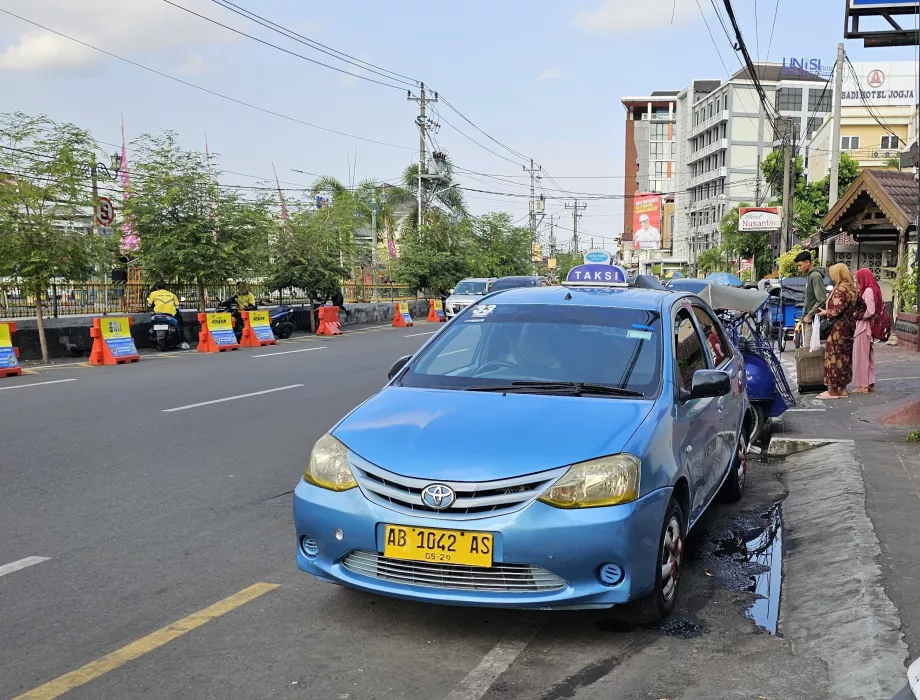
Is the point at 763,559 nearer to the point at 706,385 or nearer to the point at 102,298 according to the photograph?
the point at 706,385

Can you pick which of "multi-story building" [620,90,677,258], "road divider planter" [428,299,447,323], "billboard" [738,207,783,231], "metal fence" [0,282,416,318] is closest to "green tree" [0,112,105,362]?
"metal fence" [0,282,416,318]

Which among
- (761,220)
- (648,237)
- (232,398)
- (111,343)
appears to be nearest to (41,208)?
(111,343)

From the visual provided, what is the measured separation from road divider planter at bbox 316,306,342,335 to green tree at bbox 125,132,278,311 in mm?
4797

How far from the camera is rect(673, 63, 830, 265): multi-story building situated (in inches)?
4097

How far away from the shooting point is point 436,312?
41719mm

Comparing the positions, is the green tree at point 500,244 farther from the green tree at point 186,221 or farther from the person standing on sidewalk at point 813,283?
the person standing on sidewalk at point 813,283

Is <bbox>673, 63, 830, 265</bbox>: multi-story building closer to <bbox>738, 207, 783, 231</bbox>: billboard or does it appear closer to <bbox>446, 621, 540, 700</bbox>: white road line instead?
<bbox>738, 207, 783, 231</bbox>: billboard

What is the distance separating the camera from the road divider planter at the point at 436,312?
40500 millimetres

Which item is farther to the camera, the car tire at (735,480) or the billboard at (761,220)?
the billboard at (761,220)

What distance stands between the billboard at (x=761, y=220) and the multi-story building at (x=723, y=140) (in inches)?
2372

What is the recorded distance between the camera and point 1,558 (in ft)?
17.3

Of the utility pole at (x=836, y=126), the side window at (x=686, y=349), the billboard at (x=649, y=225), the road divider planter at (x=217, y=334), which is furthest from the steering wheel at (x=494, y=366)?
the billboard at (x=649, y=225)

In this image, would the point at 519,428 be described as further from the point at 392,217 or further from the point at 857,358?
the point at 392,217

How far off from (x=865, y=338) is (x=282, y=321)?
1944 cm
